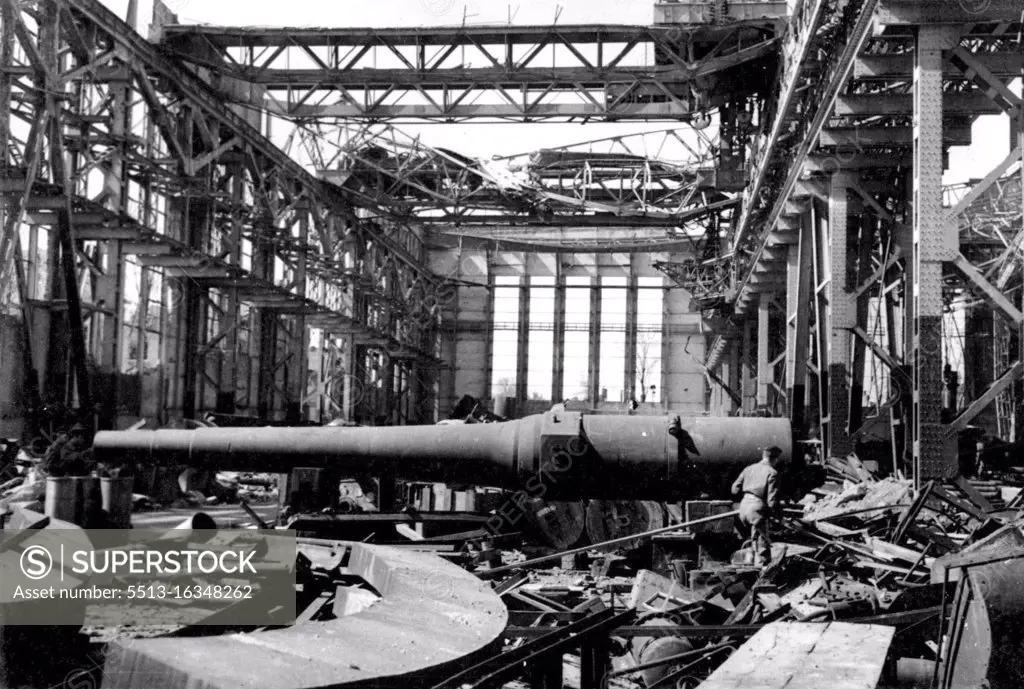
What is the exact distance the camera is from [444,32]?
20.9m

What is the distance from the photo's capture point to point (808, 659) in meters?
4.44

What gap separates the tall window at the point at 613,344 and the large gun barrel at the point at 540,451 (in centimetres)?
4126

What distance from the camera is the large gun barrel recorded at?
7277 mm

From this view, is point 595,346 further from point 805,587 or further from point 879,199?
point 805,587

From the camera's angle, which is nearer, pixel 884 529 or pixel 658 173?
pixel 884 529

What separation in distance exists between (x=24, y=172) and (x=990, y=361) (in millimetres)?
31631

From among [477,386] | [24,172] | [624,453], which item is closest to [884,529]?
[624,453]

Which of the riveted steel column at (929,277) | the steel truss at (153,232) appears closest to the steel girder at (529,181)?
the steel truss at (153,232)

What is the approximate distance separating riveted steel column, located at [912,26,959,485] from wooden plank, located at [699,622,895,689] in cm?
507

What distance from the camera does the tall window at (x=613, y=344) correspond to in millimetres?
49188

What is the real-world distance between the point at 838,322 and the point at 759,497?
276 inches

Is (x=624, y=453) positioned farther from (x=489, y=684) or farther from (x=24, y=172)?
(x=24, y=172)

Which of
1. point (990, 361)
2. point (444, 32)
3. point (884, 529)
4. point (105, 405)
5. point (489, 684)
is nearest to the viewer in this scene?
point (489, 684)

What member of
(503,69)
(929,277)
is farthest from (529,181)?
(929,277)
